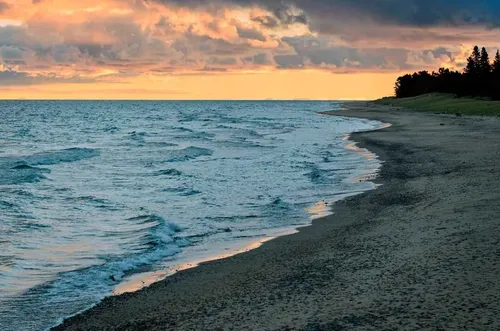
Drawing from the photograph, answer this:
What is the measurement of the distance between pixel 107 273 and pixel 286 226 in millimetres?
5994

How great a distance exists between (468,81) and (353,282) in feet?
340

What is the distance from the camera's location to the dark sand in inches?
305

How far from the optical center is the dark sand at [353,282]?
7738 mm

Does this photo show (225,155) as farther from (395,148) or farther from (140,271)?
(140,271)

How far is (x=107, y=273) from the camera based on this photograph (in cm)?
1170

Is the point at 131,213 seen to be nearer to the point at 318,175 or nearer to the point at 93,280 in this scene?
the point at 93,280

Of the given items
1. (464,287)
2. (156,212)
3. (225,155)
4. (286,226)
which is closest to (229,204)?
(156,212)

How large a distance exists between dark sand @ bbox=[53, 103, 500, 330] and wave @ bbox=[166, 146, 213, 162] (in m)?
23.1

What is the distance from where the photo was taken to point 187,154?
137 feet

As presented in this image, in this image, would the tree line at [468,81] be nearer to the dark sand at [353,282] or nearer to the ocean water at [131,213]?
the ocean water at [131,213]

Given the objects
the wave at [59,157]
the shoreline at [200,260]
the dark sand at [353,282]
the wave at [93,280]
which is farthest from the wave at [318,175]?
the wave at [59,157]

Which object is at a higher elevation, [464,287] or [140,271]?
[464,287]

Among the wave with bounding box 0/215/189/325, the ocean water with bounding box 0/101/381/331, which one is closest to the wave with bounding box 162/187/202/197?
the ocean water with bounding box 0/101/381/331

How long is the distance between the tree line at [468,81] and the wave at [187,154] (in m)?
58.9
